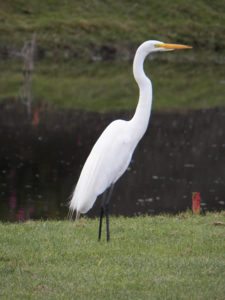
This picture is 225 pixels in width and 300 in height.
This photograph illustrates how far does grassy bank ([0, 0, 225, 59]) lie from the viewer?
218 feet

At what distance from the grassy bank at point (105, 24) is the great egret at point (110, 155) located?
53804 millimetres

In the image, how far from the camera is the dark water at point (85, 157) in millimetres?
22406

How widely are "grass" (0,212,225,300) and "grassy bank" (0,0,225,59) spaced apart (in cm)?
5329

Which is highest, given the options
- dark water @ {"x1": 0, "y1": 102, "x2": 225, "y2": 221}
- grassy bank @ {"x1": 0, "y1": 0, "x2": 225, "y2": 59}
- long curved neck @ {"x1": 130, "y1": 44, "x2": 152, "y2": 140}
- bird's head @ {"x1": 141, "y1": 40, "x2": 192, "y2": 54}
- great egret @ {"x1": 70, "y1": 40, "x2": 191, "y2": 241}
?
grassy bank @ {"x1": 0, "y1": 0, "x2": 225, "y2": 59}

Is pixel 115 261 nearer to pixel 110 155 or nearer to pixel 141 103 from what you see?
pixel 110 155

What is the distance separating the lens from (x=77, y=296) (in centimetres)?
793

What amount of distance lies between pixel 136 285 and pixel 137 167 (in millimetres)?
20391

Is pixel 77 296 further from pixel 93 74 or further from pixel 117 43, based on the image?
pixel 117 43

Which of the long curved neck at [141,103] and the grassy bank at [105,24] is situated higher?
the grassy bank at [105,24]

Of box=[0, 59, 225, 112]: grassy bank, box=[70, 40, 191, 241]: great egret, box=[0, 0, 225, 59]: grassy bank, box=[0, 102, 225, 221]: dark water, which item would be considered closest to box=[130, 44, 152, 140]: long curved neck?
box=[70, 40, 191, 241]: great egret

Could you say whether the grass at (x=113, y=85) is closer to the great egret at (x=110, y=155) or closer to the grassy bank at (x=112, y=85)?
the grassy bank at (x=112, y=85)

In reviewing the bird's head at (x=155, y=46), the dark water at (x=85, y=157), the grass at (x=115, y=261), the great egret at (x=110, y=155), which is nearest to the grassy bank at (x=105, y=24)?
the dark water at (x=85, y=157)

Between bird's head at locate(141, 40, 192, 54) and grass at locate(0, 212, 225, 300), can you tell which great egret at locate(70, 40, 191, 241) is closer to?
bird's head at locate(141, 40, 192, 54)

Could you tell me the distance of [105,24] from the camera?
70938 millimetres
